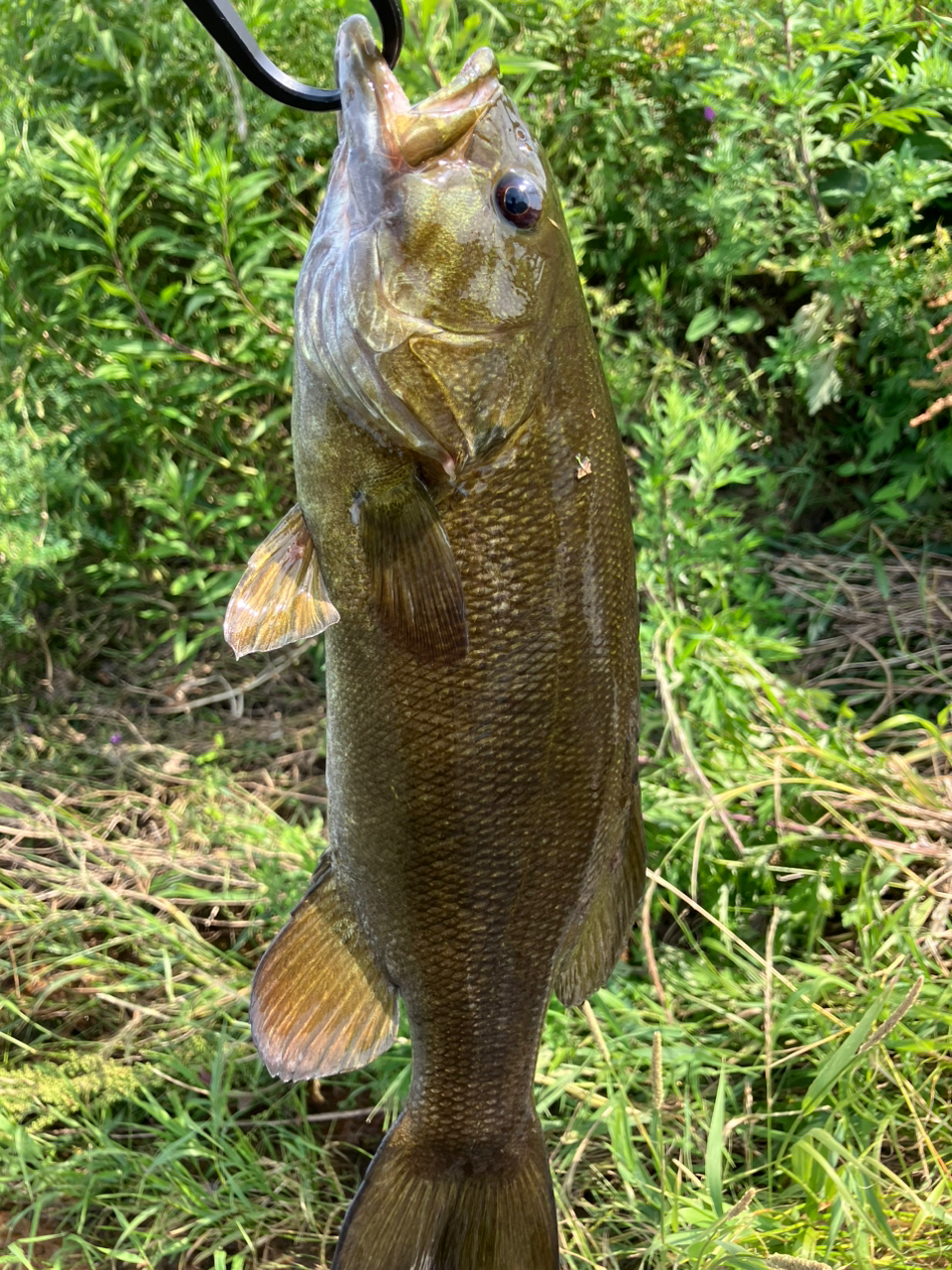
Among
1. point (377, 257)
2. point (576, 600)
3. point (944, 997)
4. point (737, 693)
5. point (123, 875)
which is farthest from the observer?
point (123, 875)

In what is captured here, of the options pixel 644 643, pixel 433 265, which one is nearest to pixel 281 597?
pixel 433 265

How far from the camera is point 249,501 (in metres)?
2.70

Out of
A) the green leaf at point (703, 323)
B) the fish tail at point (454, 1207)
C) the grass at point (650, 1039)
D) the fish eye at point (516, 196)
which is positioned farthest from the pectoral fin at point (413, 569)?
the green leaf at point (703, 323)

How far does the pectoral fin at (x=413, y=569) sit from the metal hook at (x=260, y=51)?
587 mm

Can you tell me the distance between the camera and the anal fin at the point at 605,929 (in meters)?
1.45

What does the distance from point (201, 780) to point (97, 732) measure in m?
0.51

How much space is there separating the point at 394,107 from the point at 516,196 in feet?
0.69

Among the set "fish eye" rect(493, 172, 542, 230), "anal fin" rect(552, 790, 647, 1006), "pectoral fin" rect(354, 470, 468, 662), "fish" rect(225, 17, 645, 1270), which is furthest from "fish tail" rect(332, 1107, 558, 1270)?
"fish eye" rect(493, 172, 542, 230)

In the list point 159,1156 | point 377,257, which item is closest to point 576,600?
point 377,257

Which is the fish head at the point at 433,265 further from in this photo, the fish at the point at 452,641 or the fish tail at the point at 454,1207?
the fish tail at the point at 454,1207

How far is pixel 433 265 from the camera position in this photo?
3.64ft

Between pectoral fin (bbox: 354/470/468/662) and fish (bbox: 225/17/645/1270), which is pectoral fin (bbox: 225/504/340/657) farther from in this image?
pectoral fin (bbox: 354/470/468/662)

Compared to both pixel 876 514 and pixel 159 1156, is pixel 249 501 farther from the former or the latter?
pixel 876 514

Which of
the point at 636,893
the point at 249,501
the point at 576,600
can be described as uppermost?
the point at 249,501
